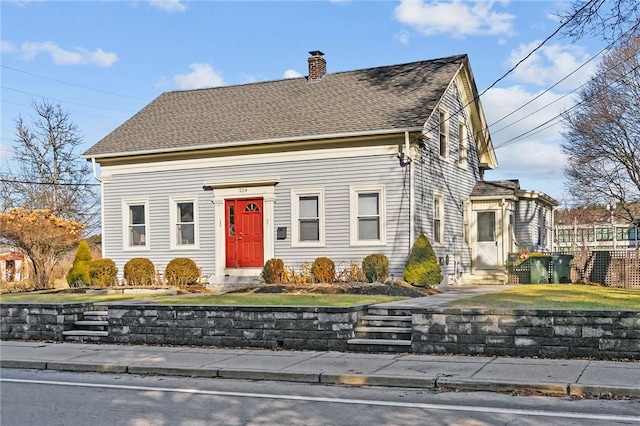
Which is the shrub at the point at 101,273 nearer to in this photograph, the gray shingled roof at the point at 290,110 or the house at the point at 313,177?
the house at the point at 313,177

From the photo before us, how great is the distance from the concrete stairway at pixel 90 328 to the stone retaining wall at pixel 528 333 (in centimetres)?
672

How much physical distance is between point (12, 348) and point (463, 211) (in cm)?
1633

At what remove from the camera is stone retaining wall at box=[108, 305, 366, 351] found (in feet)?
40.0

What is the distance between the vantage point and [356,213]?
21234 millimetres

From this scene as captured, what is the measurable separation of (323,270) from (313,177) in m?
3.14

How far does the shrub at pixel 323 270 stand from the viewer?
67.2 feet

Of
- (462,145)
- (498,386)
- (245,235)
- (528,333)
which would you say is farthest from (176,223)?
(498,386)

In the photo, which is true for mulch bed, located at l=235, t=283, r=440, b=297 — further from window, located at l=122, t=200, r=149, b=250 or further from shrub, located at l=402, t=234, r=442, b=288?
window, located at l=122, t=200, r=149, b=250

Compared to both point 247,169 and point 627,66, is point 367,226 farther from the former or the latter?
point 627,66

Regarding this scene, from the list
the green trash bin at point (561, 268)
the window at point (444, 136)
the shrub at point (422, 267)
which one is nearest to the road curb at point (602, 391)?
the shrub at point (422, 267)

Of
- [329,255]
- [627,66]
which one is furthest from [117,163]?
[627,66]

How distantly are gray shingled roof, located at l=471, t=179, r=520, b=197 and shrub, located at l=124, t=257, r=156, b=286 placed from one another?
38.9ft

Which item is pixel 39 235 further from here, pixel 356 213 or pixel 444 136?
pixel 444 136

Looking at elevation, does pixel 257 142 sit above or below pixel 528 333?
above
